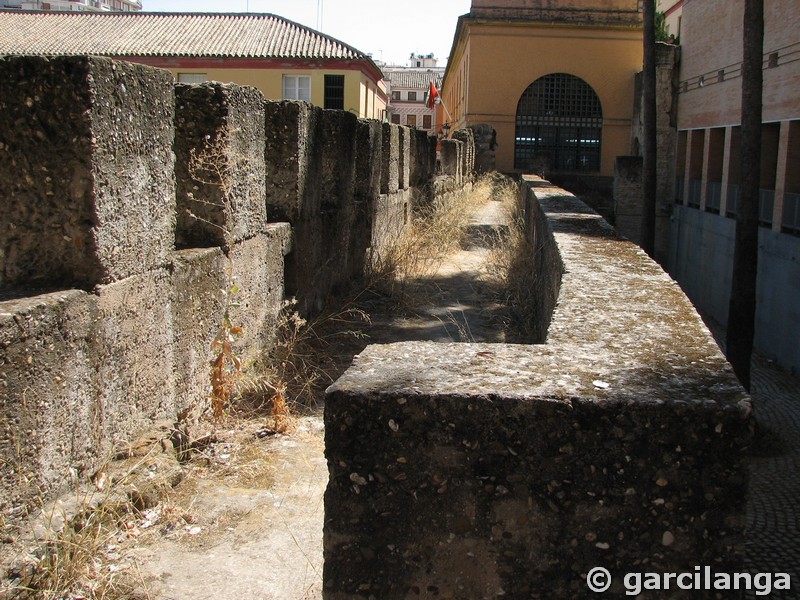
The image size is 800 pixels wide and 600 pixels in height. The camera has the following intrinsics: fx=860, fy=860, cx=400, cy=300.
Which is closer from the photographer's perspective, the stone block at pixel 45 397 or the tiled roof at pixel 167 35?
the stone block at pixel 45 397

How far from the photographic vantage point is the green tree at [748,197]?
10.1 metres

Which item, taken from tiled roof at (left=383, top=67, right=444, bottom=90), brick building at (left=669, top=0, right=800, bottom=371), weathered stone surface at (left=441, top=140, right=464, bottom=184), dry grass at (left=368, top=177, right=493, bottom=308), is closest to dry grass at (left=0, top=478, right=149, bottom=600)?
dry grass at (left=368, top=177, right=493, bottom=308)

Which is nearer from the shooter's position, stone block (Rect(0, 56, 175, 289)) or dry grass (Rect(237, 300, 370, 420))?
stone block (Rect(0, 56, 175, 289))

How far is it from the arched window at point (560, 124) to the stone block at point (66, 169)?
27555mm

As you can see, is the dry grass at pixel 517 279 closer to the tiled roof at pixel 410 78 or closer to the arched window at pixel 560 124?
the arched window at pixel 560 124

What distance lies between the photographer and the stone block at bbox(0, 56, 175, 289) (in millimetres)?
3139

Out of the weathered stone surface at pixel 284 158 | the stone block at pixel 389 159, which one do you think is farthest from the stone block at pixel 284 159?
the stone block at pixel 389 159

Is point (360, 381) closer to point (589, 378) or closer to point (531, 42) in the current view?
point (589, 378)

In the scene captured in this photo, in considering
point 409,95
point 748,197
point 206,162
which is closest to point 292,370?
point 206,162

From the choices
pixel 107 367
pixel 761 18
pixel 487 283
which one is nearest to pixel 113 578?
pixel 107 367

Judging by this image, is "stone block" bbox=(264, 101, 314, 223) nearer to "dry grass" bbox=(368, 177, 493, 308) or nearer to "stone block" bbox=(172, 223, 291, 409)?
"stone block" bbox=(172, 223, 291, 409)

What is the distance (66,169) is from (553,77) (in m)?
29.2

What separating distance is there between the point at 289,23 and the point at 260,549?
114ft

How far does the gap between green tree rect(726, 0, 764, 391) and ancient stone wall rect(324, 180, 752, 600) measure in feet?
29.1
